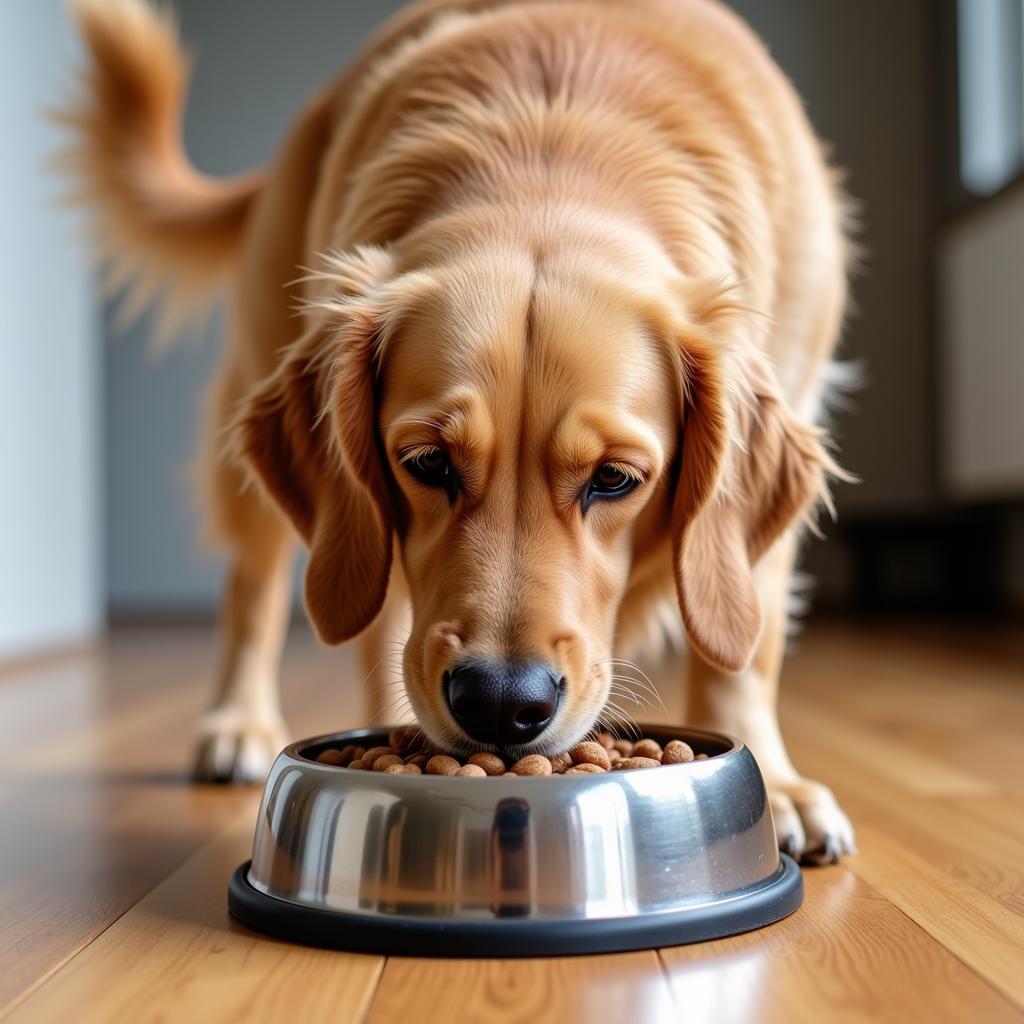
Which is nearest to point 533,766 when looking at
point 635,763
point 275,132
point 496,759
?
point 496,759

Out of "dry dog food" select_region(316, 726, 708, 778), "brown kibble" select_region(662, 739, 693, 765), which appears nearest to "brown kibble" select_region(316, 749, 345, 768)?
"dry dog food" select_region(316, 726, 708, 778)

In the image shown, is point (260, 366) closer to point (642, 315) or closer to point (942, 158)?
point (642, 315)

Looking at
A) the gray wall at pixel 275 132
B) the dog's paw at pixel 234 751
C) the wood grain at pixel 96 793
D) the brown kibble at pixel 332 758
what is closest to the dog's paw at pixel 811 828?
the brown kibble at pixel 332 758

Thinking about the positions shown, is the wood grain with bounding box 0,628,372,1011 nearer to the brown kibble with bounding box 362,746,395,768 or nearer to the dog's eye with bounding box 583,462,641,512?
the brown kibble with bounding box 362,746,395,768

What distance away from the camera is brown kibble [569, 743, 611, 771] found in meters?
1.63

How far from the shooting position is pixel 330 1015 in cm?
125

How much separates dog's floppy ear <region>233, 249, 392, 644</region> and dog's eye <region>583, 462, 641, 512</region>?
32cm

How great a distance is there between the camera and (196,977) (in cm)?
138

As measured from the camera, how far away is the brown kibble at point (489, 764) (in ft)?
5.10

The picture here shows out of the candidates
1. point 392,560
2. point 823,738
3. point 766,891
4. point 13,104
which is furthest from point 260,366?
point 13,104

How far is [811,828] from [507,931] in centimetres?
62

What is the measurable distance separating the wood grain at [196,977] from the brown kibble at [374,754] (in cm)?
24

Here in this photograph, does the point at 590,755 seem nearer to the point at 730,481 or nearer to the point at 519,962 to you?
the point at 519,962

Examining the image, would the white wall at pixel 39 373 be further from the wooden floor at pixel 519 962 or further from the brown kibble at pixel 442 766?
the brown kibble at pixel 442 766
